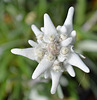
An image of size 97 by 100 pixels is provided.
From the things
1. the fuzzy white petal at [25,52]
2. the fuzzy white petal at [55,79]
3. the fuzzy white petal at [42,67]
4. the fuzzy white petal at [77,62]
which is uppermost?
the fuzzy white petal at [25,52]

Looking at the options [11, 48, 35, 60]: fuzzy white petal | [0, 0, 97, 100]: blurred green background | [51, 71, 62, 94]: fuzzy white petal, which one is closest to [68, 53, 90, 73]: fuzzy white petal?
[51, 71, 62, 94]: fuzzy white petal

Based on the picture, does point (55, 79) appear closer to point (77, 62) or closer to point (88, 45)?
point (77, 62)

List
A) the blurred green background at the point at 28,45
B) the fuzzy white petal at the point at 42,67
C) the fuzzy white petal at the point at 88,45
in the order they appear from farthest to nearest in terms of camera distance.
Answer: the fuzzy white petal at the point at 88,45, the blurred green background at the point at 28,45, the fuzzy white petal at the point at 42,67

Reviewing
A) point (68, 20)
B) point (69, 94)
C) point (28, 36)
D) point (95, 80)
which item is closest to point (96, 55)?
point (95, 80)

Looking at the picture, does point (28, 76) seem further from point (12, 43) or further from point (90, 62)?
point (90, 62)

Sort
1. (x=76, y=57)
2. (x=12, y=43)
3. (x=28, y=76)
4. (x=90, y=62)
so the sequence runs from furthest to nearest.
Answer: (x=90, y=62), (x=12, y=43), (x=28, y=76), (x=76, y=57)

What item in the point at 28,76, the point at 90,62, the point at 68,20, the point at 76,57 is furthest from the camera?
the point at 90,62

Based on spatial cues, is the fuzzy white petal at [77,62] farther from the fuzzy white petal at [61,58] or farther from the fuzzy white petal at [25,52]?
the fuzzy white petal at [25,52]

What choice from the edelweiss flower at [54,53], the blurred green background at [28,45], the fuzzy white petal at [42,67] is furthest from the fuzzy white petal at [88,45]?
the fuzzy white petal at [42,67]
